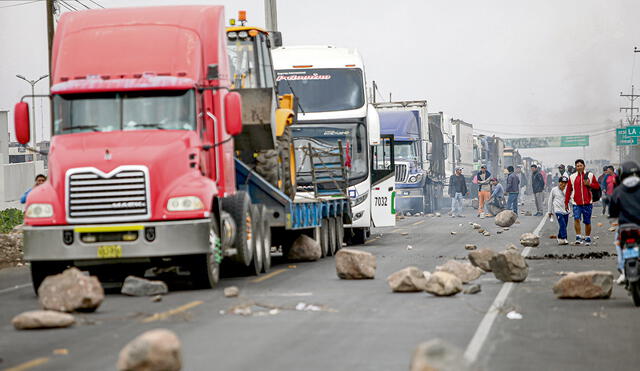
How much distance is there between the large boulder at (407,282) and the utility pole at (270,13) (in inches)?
1022

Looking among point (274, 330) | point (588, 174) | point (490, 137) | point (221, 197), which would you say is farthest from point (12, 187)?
point (274, 330)

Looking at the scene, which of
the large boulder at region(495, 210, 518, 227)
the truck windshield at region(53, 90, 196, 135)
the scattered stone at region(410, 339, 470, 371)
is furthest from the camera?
the large boulder at region(495, 210, 518, 227)

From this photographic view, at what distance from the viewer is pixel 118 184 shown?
15711 mm

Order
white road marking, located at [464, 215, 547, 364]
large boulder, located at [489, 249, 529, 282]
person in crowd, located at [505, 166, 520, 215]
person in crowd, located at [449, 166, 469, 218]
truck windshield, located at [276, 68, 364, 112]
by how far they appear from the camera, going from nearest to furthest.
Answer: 1. white road marking, located at [464, 215, 547, 364]
2. large boulder, located at [489, 249, 529, 282]
3. truck windshield, located at [276, 68, 364, 112]
4. person in crowd, located at [505, 166, 520, 215]
5. person in crowd, located at [449, 166, 469, 218]

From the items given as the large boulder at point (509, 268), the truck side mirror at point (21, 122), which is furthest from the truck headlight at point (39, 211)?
the large boulder at point (509, 268)

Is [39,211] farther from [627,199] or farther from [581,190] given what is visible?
[581,190]

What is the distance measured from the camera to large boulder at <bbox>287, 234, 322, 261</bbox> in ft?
76.2

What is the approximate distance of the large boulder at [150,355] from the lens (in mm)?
8406

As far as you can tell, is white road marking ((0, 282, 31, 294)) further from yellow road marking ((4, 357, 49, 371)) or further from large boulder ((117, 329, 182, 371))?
large boulder ((117, 329, 182, 371))

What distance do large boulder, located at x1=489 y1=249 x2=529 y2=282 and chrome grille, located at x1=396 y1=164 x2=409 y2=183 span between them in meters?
31.0

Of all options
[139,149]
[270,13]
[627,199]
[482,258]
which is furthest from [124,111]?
[270,13]

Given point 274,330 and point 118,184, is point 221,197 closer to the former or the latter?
point 118,184

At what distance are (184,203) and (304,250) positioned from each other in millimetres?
7748

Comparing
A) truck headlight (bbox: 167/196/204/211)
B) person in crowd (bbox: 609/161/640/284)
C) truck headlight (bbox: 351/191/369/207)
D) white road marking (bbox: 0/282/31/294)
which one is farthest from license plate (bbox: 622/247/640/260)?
truck headlight (bbox: 351/191/369/207)
